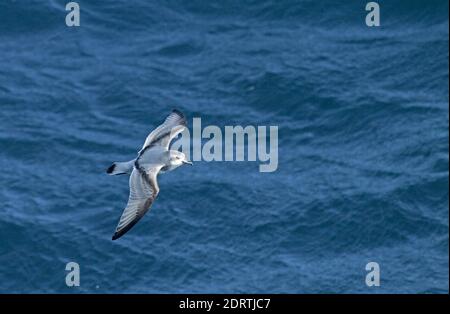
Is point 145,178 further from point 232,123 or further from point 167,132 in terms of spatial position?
point 232,123

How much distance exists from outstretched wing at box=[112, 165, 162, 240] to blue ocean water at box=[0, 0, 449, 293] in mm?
7031

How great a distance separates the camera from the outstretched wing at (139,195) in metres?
35.5

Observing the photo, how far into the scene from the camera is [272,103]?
47.9 m

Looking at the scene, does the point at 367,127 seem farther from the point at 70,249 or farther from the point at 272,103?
the point at 70,249

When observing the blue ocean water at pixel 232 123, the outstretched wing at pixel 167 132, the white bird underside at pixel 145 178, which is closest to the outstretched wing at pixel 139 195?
the white bird underside at pixel 145 178

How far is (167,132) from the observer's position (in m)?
37.9

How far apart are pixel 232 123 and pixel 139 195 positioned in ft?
37.6

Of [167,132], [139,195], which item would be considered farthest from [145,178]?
[167,132]

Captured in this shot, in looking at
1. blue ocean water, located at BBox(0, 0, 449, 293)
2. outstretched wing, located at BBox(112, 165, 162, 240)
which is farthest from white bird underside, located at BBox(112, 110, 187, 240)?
blue ocean water, located at BBox(0, 0, 449, 293)

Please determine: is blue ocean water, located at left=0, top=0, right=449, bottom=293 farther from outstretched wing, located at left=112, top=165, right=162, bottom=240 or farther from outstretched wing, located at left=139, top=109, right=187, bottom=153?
outstretched wing, located at left=112, top=165, right=162, bottom=240

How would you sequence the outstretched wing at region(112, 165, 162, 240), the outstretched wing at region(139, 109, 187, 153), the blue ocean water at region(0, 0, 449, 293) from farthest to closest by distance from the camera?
the blue ocean water at region(0, 0, 449, 293)
the outstretched wing at region(139, 109, 187, 153)
the outstretched wing at region(112, 165, 162, 240)

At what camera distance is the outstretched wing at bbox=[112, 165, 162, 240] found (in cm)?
3547
